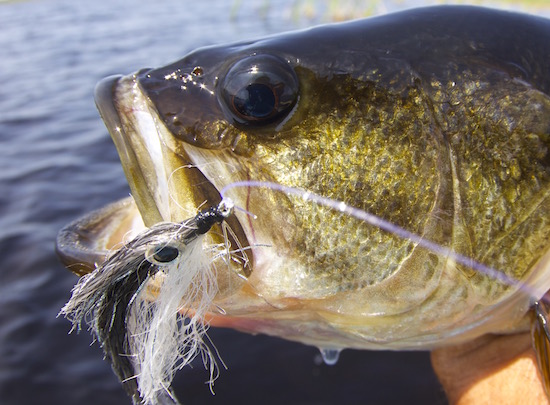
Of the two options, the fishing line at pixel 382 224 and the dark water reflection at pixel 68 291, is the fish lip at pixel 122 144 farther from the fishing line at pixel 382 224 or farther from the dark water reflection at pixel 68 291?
the dark water reflection at pixel 68 291

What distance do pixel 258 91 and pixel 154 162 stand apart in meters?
0.31

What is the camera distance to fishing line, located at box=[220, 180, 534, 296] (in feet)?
3.73

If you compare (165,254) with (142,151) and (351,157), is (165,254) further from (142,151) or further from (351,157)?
(351,157)

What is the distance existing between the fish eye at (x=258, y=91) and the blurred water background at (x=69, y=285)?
4.70 feet

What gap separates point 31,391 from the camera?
260 cm

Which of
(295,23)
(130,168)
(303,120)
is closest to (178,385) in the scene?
(130,168)

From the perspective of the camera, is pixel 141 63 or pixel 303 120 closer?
pixel 303 120

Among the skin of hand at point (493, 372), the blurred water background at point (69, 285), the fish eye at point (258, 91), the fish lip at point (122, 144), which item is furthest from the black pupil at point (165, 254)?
the blurred water background at point (69, 285)

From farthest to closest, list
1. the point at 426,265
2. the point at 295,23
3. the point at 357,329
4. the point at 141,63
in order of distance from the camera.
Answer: the point at 295,23
the point at 141,63
the point at 357,329
the point at 426,265

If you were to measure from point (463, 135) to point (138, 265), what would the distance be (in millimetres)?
857

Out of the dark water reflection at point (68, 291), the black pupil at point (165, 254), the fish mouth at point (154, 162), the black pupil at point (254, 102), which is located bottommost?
the dark water reflection at point (68, 291)

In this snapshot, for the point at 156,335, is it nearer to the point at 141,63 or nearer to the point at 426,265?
the point at 426,265

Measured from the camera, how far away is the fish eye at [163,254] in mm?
1067

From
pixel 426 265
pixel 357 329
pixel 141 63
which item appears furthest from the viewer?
pixel 141 63
